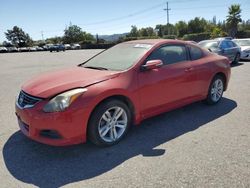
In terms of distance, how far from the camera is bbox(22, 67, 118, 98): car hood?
3663mm

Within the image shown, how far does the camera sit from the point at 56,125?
11.3ft

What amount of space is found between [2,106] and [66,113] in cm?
372

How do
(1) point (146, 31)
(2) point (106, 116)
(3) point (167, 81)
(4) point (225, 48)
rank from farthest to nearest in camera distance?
1. (1) point (146, 31)
2. (4) point (225, 48)
3. (3) point (167, 81)
4. (2) point (106, 116)

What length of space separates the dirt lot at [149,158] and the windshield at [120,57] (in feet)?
3.78

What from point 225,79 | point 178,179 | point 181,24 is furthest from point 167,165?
point 181,24

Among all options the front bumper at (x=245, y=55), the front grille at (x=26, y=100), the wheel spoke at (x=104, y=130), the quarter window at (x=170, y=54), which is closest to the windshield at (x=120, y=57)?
the quarter window at (x=170, y=54)

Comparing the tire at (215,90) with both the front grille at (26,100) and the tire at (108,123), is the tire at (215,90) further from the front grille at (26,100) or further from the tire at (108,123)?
the front grille at (26,100)

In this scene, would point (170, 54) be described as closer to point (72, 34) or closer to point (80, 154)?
point (80, 154)

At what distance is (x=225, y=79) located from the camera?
613cm

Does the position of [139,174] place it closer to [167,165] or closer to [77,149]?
[167,165]

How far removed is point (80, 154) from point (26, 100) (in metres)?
1.09

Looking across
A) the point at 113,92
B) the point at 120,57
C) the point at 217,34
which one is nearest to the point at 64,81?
the point at 113,92

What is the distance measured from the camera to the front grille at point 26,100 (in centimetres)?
363

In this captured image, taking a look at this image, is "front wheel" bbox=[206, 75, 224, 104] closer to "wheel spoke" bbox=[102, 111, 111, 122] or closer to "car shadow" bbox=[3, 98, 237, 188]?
"car shadow" bbox=[3, 98, 237, 188]
